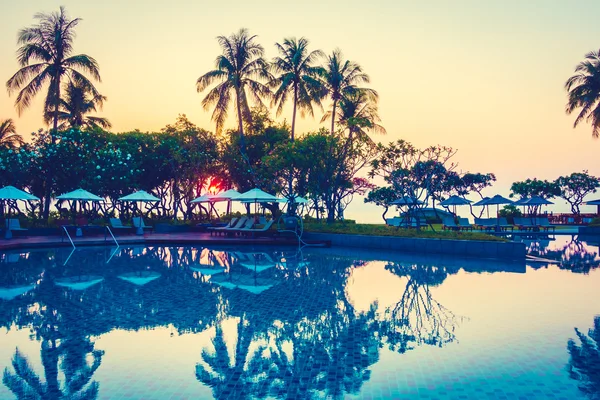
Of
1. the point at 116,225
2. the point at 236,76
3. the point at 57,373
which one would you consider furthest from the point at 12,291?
the point at 236,76

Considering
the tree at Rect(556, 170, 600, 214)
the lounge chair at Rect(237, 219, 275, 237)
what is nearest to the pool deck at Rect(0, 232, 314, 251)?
the lounge chair at Rect(237, 219, 275, 237)

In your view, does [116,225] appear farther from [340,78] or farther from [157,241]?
[340,78]

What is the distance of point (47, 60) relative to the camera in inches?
957

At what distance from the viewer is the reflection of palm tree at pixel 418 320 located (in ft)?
18.9

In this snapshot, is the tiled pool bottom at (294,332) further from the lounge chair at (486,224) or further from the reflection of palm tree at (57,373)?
the lounge chair at (486,224)

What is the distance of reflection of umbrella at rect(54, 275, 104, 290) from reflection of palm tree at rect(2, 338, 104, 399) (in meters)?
4.03

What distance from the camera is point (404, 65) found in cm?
1989

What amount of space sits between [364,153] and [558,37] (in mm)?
9612

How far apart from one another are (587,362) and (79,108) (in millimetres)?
30227

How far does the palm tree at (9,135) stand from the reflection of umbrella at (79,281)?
25.9 metres

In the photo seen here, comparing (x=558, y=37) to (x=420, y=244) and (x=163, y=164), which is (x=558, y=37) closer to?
(x=420, y=244)

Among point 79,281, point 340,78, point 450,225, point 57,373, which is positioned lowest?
point 57,373

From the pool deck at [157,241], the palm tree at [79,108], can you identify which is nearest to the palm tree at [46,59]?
the palm tree at [79,108]

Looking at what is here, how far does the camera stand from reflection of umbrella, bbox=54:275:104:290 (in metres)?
9.32
